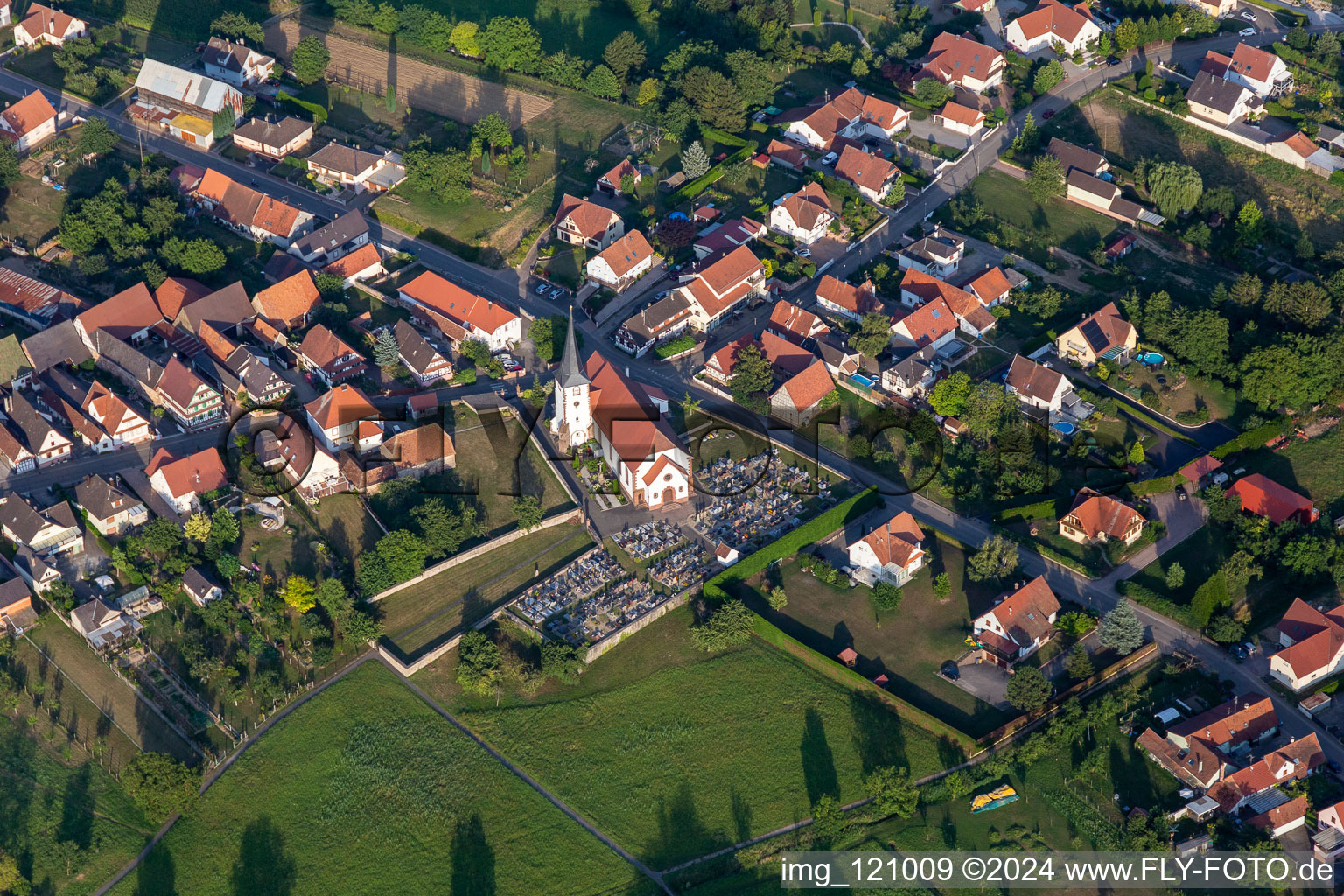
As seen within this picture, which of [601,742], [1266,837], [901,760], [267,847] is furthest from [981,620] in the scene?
[267,847]

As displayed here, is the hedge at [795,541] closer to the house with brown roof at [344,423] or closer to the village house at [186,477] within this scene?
the house with brown roof at [344,423]

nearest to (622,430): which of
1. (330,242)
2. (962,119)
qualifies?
(330,242)

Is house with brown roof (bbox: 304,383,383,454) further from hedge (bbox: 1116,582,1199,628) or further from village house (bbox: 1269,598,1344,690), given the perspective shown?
village house (bbox: 1269,598,1344,690)

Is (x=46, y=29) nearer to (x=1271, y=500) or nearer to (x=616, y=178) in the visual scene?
(x=616, y=178)

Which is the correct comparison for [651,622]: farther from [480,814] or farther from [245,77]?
[245,77]

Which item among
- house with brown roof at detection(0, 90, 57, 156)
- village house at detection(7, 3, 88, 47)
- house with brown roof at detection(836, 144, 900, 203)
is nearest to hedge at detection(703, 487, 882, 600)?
house with brown roof at detection(836, 144, 900, 203)

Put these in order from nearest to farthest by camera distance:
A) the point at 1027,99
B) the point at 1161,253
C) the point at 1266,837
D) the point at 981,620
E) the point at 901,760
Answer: the point at 1266,837
the point at 901,760
the point at 981,620
the point at 1161,253
the point at 1027,99
